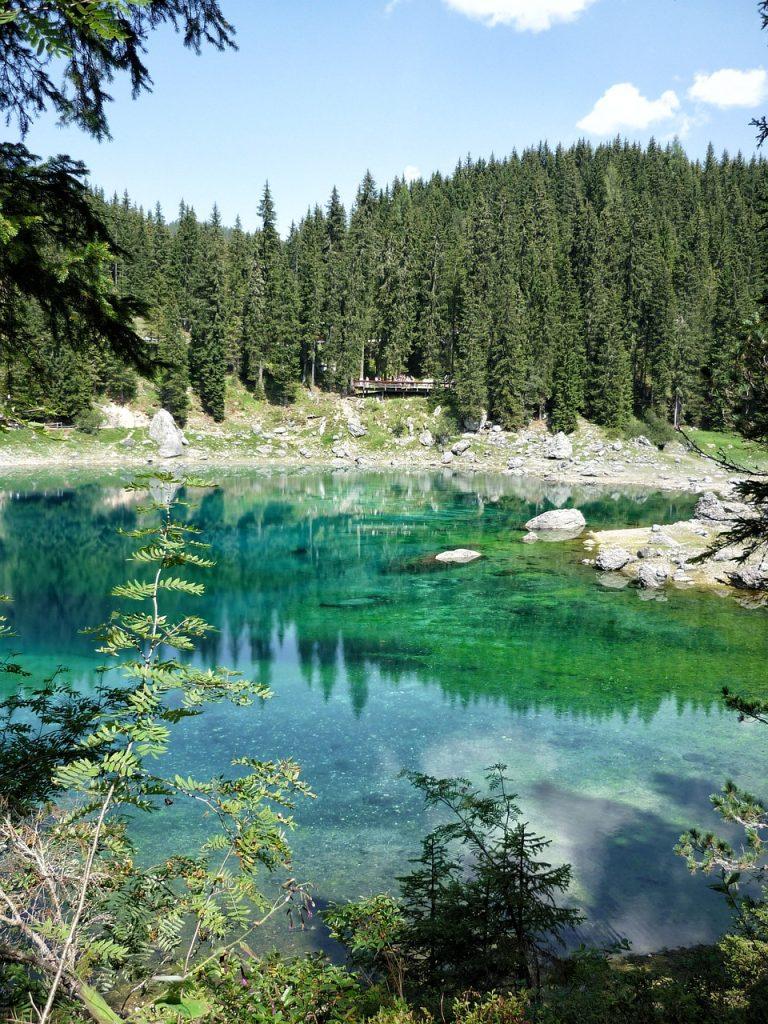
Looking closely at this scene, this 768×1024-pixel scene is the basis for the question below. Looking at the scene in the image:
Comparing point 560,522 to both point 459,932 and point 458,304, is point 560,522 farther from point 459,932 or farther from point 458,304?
point 458,304

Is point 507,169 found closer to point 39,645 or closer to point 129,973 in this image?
point 39,645

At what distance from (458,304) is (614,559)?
5659cm

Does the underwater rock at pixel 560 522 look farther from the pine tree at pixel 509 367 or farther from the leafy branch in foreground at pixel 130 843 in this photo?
the leafy branch in foreground at pixel 130 843

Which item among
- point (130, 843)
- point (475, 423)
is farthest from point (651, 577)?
point (475, 423)

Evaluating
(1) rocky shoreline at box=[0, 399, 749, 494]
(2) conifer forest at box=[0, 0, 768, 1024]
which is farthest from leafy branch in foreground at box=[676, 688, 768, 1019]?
(1) rocky shoreline at box=[0, 399, 749, 494]

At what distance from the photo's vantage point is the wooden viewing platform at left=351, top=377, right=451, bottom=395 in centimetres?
8469

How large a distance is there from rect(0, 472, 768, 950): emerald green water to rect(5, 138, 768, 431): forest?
39.1m

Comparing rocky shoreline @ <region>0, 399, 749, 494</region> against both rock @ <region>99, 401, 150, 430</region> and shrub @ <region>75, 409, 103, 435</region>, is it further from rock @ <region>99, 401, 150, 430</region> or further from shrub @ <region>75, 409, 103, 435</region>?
shrub @ <region>75, 409, 103, 435</region>

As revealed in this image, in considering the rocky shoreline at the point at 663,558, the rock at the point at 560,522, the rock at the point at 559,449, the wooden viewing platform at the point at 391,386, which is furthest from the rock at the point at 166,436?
the rocky shoreline at the point at 663,558

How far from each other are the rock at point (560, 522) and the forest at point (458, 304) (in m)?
34.5

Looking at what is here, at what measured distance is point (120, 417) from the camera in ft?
242

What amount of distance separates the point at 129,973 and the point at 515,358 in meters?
78.2

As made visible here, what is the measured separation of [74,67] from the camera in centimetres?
557

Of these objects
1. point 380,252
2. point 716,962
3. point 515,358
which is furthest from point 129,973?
point 380,252
